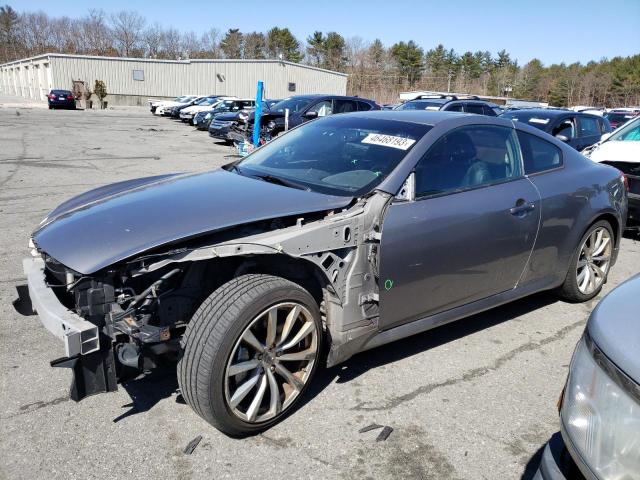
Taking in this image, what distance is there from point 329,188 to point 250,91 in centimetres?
5296

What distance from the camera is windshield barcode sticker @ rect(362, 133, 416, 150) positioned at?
3.51 m

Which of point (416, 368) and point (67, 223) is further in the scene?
point (416, 368)

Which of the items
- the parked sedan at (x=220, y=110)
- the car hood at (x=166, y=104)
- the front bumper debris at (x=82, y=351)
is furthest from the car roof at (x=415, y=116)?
the car hood at (x=166, y=104)

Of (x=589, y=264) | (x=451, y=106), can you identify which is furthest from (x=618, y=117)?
(x=589, y=264)

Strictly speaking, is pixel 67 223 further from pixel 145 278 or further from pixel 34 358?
pixel 34 358

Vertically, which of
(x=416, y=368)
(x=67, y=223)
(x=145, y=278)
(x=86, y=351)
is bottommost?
(x=416, y=368)

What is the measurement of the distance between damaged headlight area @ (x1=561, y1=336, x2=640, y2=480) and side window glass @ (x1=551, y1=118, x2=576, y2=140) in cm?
1012

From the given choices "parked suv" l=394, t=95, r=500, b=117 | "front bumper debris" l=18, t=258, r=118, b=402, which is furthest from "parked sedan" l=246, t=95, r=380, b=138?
"front bumper debris" l=18, t=258, r=118, b=402

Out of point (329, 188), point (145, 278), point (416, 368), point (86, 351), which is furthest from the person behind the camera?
point (416, 368)

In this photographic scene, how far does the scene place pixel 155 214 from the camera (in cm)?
291

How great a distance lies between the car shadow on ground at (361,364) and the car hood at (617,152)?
3.18 meters

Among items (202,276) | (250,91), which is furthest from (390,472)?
(250,91)

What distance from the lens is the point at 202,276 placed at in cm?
295

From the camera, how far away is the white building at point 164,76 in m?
47.5
